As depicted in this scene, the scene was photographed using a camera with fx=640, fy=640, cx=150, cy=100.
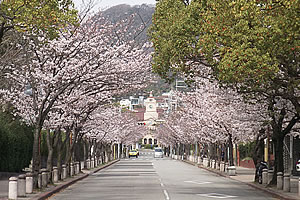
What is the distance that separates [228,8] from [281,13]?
1.95 m

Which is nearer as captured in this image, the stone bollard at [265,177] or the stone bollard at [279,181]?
the stone bollard at [279,181]

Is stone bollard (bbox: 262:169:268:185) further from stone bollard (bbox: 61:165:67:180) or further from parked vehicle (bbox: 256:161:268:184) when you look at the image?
stone bollard (bbox: 61:165:67:180)

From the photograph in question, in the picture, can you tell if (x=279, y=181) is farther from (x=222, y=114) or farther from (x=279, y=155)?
(x=222, y=114)

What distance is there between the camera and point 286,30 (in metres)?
18.4

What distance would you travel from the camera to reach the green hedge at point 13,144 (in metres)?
41.0

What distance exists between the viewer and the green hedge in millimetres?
41031

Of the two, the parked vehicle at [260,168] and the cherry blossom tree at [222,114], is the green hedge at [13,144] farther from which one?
the parked vehicle at [260,168]

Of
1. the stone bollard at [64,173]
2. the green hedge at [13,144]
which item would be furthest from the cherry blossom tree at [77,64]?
the green hedge at [13,144]

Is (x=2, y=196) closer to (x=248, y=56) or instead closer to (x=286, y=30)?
(x=248, y=56)

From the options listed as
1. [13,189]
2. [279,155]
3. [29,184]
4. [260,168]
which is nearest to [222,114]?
[260,168]

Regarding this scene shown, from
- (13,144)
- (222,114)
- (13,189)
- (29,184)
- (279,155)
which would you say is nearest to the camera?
(13,189)

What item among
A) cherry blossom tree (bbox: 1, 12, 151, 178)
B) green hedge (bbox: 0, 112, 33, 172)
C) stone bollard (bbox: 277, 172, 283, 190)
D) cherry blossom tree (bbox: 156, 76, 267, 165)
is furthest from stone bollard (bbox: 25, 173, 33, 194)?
green hedge (bbox: 0, 112, 33, 172)

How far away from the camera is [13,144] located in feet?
140

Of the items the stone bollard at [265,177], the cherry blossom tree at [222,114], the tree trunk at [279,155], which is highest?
the cherry blossom tree at [222,114]
